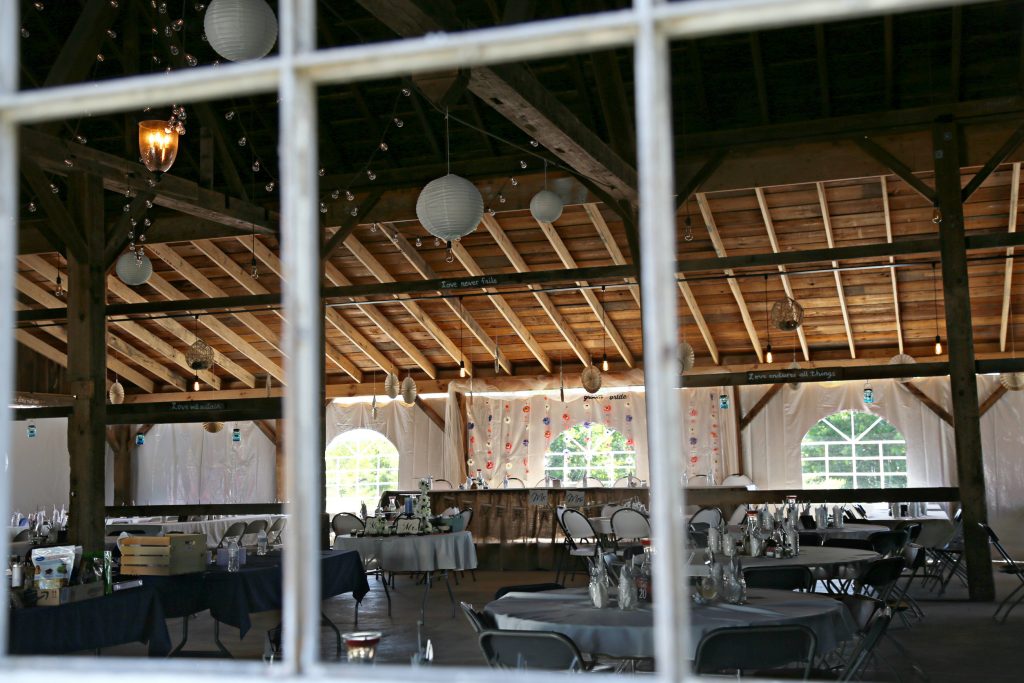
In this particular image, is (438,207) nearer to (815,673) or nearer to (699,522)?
(815,673)

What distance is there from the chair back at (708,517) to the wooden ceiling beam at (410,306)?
185 inches

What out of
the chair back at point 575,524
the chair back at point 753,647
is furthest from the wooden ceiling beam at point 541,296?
the chair back at point 753,647

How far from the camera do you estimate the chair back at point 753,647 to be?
3.86m

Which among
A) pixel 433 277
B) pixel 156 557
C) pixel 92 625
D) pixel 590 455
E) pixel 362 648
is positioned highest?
pixel 433 277

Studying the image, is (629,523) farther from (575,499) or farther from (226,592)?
(226,592)

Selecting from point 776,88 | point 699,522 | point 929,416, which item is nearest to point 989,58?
point 776,88

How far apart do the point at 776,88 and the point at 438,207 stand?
4954 millimetres

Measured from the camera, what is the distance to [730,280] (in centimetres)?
1337

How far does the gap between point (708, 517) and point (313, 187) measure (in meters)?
10.2

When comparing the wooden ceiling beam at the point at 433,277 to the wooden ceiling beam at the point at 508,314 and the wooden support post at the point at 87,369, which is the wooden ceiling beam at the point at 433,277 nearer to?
the wooden ceiling beam at the point at 508,314

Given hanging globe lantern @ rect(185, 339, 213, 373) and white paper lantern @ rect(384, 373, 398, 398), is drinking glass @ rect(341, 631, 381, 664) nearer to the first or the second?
hanging globe lantern @ rect(185, 339, 213, 373)

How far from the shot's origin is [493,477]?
16969mm

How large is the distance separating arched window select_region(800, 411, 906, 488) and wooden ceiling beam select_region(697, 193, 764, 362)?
151cm

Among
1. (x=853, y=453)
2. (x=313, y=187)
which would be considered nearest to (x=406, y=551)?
(x=313, y=187)
